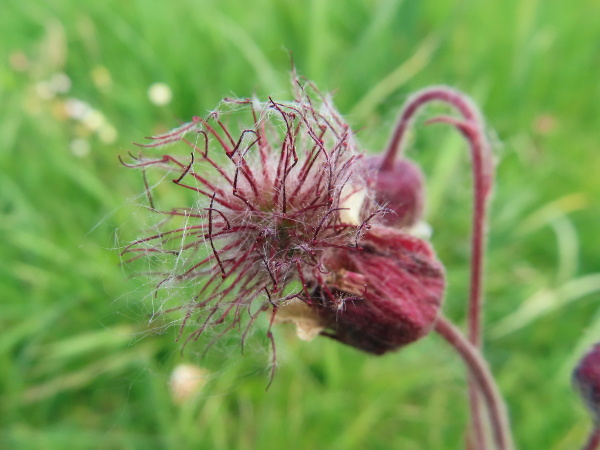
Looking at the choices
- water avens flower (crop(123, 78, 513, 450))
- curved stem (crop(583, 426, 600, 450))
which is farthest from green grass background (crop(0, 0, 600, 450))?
curved stem (crop(583, 426, 600, 450))

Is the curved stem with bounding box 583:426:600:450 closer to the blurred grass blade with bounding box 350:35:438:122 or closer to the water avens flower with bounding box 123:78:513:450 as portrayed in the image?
the water avens flower with bounding box 123:78:513:450

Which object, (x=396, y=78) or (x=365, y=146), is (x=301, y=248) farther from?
(x=396, y=78)

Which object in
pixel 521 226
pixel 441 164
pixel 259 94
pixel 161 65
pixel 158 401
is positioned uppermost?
pixel 161 65

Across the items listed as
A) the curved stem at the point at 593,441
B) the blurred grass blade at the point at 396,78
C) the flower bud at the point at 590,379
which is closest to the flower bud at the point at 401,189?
the flower bud at the point at 590,379

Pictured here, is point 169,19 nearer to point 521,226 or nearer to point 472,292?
point 521,226

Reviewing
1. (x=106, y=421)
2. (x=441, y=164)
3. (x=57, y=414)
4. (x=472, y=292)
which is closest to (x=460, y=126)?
(x=472, y=292)

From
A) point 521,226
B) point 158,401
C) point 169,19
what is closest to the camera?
point 158,401

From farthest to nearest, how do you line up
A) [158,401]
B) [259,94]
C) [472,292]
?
[259,94]
[158,401]
[472,292]
